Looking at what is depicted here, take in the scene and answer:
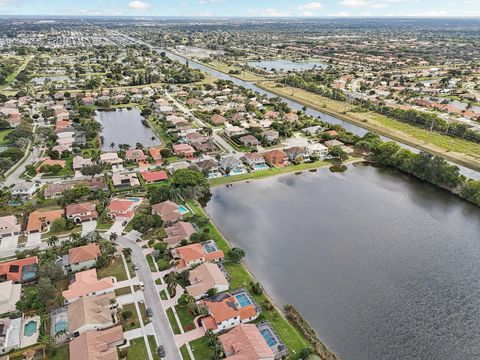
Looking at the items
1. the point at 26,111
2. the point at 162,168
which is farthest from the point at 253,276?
the point at 26,111

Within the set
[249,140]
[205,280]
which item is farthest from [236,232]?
[249,140]

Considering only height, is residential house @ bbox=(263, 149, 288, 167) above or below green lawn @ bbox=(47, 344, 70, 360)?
below

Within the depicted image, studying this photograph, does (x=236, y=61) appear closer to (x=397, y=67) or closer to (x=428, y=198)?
(x=397, y=67)

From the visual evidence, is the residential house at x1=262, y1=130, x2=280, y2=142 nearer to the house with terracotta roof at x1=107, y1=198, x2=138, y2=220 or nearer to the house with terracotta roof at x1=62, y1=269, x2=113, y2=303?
the house with terracotta roof at x1=107, y1=198, x2=138, y2=220

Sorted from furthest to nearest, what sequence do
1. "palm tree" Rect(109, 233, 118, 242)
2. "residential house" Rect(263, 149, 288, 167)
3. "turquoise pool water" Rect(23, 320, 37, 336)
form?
"residential house" Rect(263, 149, 288, 167)
"palm tree" Rect(109, 233, 118, 242)
"turquoise pool water" Rect(23, 320, 37, 336)

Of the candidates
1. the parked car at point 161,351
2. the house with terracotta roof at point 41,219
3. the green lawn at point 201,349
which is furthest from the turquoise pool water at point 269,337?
the house with terracotta roof at point 41,219

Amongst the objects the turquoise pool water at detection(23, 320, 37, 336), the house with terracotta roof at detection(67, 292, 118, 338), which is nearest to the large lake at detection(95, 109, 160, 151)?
the house with terracotta roof at detection(67, 292, 118, 338)

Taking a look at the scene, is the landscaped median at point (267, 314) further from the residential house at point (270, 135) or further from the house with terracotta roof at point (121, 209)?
the residential house at point (270, 135)
